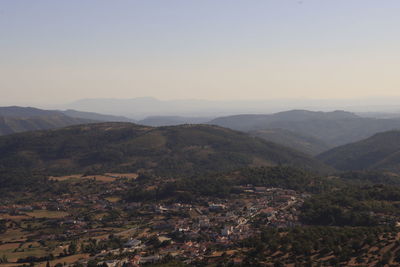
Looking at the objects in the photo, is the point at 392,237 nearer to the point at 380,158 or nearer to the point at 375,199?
the point at 375,199

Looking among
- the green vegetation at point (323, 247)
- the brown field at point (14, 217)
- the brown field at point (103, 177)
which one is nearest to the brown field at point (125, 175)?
the brown field at point (103, 177)

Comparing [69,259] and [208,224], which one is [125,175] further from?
[69,259]

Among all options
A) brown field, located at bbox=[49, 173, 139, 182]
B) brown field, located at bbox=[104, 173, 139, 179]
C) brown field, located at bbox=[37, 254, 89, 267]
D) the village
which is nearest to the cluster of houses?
the village

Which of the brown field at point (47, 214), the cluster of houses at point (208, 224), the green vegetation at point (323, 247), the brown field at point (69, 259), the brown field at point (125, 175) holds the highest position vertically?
the green vegetation at point (323, 247)

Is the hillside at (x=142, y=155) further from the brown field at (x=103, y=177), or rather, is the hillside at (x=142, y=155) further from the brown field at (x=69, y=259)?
the brown field at (x=69, y=259)

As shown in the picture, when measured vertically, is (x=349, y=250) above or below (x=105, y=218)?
above

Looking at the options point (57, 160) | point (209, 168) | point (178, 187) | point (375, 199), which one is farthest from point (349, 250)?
point (57, 160)

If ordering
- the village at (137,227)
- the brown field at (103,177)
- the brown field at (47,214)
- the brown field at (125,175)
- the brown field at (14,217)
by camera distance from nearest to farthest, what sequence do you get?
the village at (137,227) < the brown field at (14,217) < the brown field at (47,214) < the brown field at (103,177) < the brown field at (125,175)
